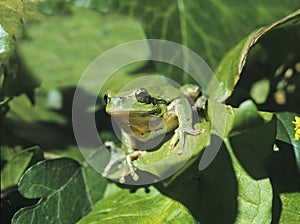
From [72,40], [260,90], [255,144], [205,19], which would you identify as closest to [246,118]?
[255,144]

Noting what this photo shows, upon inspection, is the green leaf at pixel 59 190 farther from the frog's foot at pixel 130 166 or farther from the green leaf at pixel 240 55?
the green leaf at pixel 240 55

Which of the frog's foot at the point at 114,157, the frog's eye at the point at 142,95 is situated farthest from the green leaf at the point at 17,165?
the frog's eye at the point at 142,95

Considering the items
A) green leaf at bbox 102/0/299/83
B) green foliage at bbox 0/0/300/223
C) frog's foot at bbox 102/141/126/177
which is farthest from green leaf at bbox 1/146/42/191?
green leaf at bbox 102/0/299/83

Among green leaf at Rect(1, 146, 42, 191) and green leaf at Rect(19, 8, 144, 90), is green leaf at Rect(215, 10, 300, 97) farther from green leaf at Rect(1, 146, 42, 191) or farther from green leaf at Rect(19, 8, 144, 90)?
green leaf at Rect(19, 8, 144, 90)

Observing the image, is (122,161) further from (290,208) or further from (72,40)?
(72,40)

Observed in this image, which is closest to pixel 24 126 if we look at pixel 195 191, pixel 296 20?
pixel 195 191
